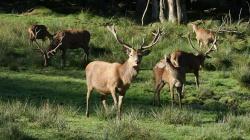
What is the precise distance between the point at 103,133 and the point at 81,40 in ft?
41.5

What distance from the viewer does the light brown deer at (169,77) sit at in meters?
17.8

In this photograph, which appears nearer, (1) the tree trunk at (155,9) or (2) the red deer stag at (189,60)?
(2) the red deer stag at (189,60)

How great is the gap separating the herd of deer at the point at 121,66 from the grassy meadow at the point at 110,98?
1.60 ft

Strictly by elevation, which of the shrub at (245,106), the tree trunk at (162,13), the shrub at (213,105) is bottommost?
the shrub at (245,106)

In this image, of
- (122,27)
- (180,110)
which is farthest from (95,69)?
(122,27)

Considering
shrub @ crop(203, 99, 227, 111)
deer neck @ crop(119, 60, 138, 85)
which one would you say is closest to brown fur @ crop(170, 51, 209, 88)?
shrub @ crop(203, 99, 227, 111)

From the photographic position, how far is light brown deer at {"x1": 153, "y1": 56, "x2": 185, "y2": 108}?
17.8 m

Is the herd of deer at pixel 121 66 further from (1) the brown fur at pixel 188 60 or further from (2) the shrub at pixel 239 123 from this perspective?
(2) the shrub at pixel 239 123

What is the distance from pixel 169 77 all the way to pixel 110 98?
1915mm

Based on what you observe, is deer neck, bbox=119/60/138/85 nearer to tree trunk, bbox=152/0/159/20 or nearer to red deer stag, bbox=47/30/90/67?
red deer stag, bbox=47/30/90/67

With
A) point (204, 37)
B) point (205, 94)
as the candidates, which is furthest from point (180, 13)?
point (205, 94)

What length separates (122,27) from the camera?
30.5m

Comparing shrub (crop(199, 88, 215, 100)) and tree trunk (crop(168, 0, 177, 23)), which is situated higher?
tree trunk (crop(168, 0, 177, 23))

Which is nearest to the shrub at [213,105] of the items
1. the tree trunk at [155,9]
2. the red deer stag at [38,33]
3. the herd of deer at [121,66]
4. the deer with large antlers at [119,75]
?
the herd of deer at [121,66]
